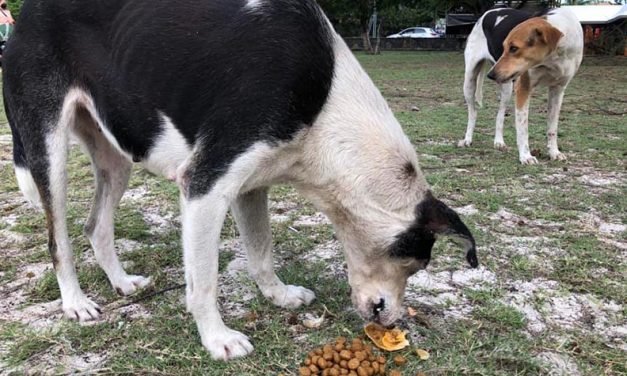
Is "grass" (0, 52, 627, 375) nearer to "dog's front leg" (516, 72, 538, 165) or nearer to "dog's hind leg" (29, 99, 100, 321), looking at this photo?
"dog's hind leg" (29, 99, 100, 321)

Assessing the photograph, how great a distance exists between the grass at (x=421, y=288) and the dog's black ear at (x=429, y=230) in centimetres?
50

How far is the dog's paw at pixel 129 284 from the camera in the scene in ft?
9.86

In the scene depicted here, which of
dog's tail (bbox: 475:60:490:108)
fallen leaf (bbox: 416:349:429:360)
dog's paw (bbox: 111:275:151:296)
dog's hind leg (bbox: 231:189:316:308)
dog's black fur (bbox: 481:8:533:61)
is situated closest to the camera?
fallen leaf (bbox: 416:349:429:360)

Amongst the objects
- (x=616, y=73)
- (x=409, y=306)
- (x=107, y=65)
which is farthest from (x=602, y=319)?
(x=616, y=73)

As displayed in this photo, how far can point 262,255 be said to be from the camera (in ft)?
9.44

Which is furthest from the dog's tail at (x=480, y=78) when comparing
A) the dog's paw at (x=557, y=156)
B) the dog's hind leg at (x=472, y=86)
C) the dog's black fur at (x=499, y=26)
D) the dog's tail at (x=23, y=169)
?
the dog's tail at (x=23, y=169)

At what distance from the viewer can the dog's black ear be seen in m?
2.27

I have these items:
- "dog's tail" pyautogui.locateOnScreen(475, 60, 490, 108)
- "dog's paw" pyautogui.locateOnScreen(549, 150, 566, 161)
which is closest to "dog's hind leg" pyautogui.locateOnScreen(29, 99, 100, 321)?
"dog's paw" pyautogui.locateOnScreen(549, 150, 566, 161)

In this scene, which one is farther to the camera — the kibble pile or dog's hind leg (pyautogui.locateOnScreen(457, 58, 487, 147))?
dog's hind leg (pyautogui.locateOnScreen(457, 58, 487, 147))

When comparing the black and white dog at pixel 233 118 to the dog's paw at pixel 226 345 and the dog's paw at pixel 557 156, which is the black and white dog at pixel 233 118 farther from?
the dog's paw at pixel 557 156

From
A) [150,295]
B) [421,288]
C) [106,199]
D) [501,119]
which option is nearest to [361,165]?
[421,288]

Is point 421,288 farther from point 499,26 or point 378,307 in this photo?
point 499,26

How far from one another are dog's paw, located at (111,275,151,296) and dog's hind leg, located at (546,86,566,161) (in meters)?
4.87

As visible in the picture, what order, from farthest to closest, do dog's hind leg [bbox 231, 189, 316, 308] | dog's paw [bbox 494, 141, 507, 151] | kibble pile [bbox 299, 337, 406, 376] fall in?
dog's paw [bbox 494, 141, 507, 151] → dog's hind leg [bbox 231, 189, 316, 308] → kibble pile [bbox 299, 337, 406, 376]
